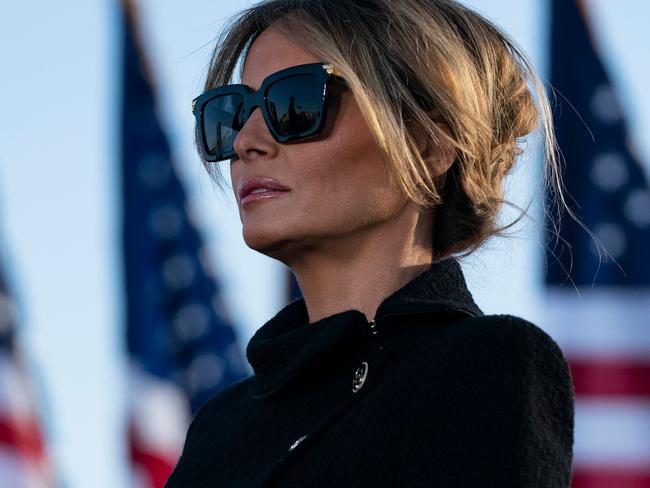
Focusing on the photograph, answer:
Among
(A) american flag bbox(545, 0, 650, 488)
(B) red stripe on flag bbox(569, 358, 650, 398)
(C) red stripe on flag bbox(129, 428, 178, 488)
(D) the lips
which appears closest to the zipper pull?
(D) the lips

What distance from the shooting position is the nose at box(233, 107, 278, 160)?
99.1 inches

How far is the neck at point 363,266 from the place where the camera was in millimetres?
2498

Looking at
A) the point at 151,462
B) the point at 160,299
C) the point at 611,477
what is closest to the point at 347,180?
the point at 611,477

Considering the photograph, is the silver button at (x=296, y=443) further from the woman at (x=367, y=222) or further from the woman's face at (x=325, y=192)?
the woman's face at (x=325, y=192)

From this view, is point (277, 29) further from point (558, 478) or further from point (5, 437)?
point (5, 437)

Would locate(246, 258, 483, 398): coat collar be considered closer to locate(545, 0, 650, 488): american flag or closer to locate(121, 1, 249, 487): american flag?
locate(545, 0, 650, 488): american flag

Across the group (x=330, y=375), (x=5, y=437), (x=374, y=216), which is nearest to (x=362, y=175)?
(x=374, y=216)

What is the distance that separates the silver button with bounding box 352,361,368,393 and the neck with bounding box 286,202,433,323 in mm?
174

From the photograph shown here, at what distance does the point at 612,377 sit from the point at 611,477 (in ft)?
1.66

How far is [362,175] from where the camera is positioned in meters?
2.46

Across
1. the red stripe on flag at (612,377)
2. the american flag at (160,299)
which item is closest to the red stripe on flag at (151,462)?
the american flag at (160,299)

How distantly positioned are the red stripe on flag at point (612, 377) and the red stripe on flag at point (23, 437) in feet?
9.44

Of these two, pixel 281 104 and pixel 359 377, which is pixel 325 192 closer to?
pixel 281 104

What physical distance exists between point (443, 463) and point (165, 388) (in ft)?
21.9
